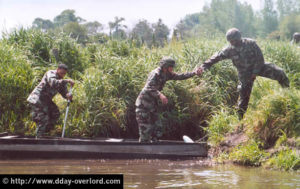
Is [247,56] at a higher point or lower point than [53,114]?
higher

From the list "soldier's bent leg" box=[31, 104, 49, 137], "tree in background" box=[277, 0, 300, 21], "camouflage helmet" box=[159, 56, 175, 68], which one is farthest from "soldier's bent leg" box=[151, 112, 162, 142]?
"tree in background" box=[277, 0, 300, 21]

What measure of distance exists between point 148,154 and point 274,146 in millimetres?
2460

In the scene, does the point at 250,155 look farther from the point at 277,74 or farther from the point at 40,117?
the point at 40,117

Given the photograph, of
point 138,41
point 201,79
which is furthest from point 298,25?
point 201,79

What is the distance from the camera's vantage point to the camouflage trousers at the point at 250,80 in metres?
8.88

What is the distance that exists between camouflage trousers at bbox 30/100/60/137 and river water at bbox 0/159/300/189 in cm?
99

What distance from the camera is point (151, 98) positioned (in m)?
8.70

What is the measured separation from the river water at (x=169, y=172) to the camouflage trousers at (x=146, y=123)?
21.9 inches

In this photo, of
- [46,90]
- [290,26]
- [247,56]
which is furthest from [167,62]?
[290,26]

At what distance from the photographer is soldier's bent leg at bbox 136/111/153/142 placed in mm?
8742

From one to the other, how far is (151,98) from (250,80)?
218cm

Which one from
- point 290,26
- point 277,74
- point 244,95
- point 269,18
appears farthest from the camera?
point 269,18

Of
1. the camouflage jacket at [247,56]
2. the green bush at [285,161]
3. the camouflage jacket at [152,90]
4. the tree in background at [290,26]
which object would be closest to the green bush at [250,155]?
the green bush at [285,161]

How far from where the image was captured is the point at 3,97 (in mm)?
10508
